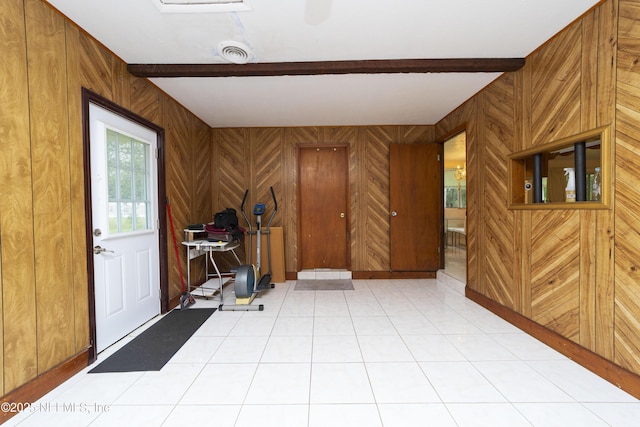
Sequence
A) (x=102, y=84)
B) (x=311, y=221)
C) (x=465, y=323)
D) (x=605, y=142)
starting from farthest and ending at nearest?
(x=311, y=221)
(x=465, y=323)
(x=102, y=84)
(x=605, y=142)

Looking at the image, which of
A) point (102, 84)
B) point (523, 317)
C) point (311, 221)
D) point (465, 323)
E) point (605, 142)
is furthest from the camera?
point (311, 221)

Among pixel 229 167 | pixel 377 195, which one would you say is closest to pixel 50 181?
pixel 229 167

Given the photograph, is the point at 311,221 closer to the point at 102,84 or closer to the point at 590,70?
the point at 102,84

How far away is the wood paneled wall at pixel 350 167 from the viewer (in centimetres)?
485

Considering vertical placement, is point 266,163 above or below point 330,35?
below

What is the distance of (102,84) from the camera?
2414 mm

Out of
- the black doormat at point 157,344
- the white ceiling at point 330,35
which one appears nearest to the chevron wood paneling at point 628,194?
the white ceiling at point 330,35

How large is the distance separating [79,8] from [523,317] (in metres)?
4.66

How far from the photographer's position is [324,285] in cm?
445

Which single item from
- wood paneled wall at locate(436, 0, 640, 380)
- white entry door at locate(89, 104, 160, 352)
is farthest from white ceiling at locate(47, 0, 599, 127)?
white entry door at locate(89, 104, 160, 352)

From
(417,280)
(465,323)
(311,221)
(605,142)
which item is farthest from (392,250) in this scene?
(605,142)

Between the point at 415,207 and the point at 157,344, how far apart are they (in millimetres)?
4138

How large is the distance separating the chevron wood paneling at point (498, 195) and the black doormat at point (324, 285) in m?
1.97

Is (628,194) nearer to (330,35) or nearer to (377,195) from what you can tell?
(330,35)
